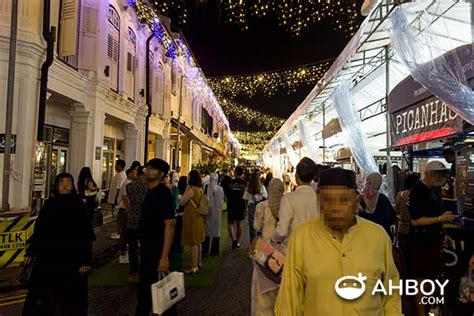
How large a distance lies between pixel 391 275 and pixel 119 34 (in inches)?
573

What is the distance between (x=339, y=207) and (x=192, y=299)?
4.23 meters

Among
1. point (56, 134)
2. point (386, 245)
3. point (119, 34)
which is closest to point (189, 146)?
point (119, 34)

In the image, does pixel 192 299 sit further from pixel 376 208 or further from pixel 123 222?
pixel 123 222

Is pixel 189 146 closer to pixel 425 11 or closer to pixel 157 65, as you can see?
pixel 157 65

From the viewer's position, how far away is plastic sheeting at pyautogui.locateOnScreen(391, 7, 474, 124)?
430cm

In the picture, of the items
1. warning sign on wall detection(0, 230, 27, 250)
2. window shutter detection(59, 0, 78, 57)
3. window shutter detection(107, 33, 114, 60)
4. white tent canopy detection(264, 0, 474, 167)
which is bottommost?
warning sign on wall detection(0, 230, 27, 250)

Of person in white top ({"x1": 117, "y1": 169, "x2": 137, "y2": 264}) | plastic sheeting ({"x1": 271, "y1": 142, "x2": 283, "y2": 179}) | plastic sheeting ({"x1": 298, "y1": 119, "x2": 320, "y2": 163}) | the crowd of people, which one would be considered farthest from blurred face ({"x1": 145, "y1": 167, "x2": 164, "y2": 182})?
plastic sheeting ({"x1": 271, "y1": 142, "x2": 283, "y2": 179})

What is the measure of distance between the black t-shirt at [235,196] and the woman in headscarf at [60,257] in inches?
233

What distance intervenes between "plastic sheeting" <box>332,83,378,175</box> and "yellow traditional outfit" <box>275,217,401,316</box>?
224 inches

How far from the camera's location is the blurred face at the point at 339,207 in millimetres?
2107

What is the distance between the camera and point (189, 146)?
97.3 ft

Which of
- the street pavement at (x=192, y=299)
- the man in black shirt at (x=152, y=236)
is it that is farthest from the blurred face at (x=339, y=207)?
the street pavement at (x=192, y=299)

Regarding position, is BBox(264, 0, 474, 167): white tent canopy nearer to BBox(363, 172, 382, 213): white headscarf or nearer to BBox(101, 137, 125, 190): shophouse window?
BBox(363, 172, 382, 213): white headscarf

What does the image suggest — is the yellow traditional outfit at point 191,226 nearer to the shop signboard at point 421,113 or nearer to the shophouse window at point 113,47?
the shop signboard at point 421,113
